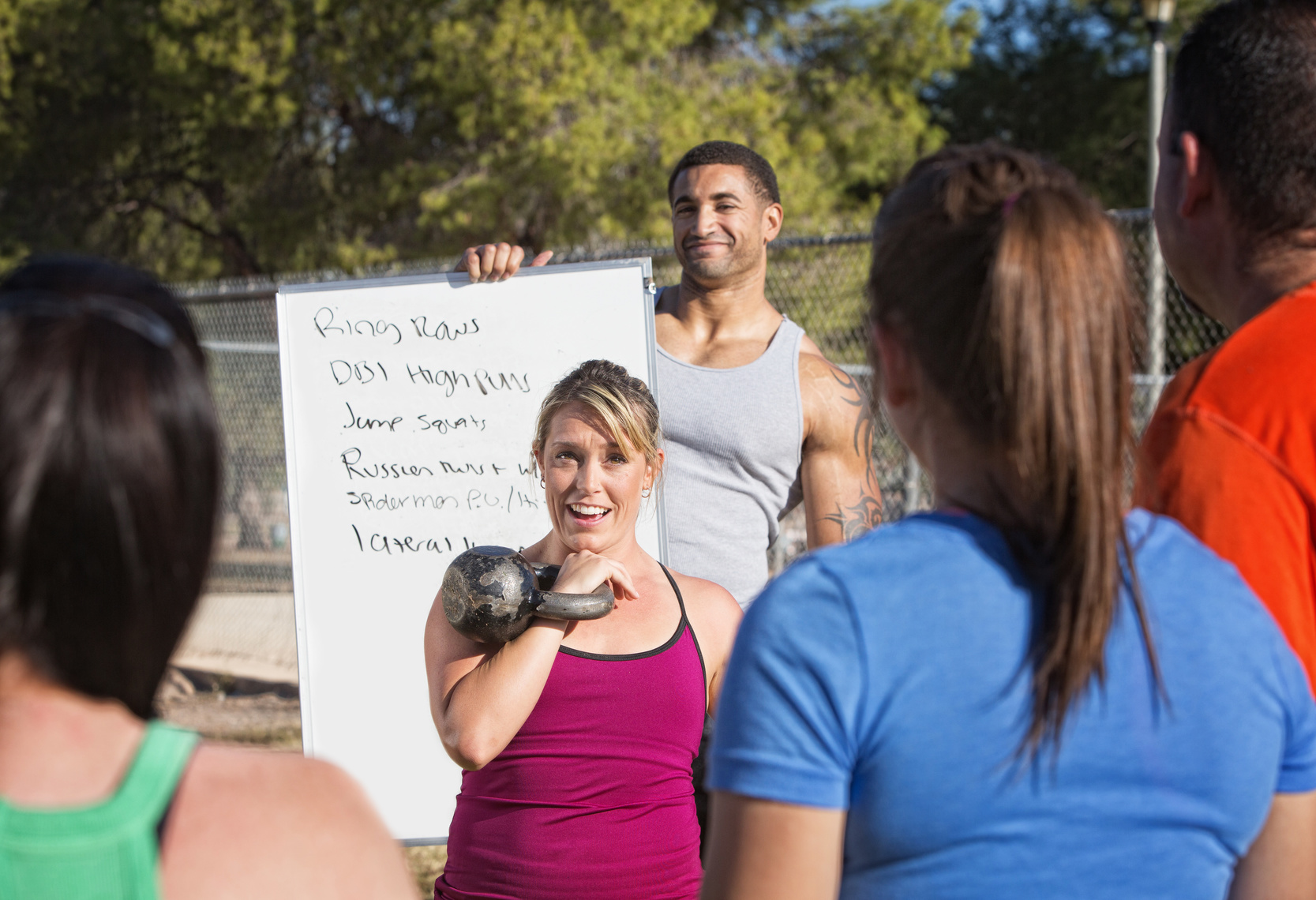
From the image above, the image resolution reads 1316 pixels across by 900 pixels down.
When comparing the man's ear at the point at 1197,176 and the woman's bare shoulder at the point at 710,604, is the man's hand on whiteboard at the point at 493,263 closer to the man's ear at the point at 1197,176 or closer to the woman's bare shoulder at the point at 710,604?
the woman's bare shoulder at the point at 710,604

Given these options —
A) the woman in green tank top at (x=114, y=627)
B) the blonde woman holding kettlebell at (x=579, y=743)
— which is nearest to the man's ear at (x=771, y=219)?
the blonde woman holding kettlebell at (x=579, y=743)

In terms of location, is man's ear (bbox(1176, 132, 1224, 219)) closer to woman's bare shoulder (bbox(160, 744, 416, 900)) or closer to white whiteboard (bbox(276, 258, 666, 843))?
woman's bare shoulder (bbox(160, 744, 416, 900))

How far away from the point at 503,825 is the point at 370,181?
41.7 feet

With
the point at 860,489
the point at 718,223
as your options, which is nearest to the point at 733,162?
the point at 718,223

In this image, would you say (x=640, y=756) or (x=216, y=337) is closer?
(x=640, y=756)

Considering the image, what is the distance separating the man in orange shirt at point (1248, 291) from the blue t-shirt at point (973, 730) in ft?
0.58

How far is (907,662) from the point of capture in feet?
3.03

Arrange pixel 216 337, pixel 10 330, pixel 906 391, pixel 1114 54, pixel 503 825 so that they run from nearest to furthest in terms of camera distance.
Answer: pixel 10 330 < pixel 906 391 < pixel 503 825 < pixel 216 337 < pixel 1114 54

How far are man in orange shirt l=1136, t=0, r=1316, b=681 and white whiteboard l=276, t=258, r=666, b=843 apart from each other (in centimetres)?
185

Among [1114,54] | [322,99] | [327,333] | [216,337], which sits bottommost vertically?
[327,333]

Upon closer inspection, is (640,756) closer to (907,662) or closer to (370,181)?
(907,662)

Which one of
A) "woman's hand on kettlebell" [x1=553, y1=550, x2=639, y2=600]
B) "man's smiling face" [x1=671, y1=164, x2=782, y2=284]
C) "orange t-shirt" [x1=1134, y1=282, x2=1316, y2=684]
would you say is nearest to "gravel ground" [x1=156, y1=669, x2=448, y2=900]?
"man's smiling face" [x1=671, y1=164, x2=782, y2=284]

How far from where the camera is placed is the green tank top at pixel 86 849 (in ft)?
2.49

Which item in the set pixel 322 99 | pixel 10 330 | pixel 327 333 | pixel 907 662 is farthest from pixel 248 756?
pixel 322 99
